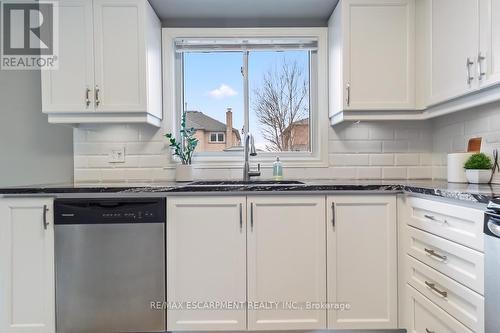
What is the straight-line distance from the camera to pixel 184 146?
8.38 ft

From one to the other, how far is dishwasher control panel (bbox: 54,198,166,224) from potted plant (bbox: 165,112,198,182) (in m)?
0.57

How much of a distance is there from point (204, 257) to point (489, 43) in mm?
1807

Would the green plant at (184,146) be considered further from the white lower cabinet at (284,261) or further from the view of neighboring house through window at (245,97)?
the white lower cabinet at (284,261)

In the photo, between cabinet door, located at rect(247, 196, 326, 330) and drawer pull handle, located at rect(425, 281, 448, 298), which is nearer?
drawer pull handle, located at rect(425, 281, 448, 298)

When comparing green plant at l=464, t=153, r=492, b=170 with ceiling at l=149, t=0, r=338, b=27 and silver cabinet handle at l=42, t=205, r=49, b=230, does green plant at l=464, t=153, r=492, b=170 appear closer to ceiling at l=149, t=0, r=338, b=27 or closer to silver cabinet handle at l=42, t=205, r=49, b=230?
ceiling at l=149, t=0, r=338, b=27

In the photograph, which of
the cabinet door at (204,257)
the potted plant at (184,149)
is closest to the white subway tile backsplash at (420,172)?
the cabinet door at (204,257)

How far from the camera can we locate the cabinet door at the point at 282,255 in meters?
1.83

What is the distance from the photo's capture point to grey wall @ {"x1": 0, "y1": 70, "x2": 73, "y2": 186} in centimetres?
248

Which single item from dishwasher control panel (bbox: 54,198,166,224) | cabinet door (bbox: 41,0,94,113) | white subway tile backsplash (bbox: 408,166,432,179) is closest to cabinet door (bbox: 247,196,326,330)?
dishwasher control panel (bbox: 54,198,166,224)

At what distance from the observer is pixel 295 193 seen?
1832 millimetres

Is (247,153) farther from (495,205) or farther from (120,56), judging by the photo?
(495,205)

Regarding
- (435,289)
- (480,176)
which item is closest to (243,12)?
(480,176)

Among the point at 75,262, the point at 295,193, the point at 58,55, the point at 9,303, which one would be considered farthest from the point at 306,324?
the point at 58,55
